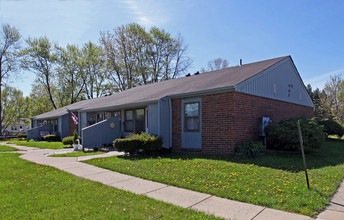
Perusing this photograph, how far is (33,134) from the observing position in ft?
84.7

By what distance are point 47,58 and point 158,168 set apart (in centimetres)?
3749

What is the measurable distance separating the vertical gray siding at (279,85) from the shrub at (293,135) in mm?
1923

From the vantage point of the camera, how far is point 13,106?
4131 centimetres

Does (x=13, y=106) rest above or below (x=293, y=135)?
above

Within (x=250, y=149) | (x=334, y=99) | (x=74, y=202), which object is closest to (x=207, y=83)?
(x=250, y=149)

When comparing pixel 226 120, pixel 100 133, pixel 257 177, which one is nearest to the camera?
pixel 257 177

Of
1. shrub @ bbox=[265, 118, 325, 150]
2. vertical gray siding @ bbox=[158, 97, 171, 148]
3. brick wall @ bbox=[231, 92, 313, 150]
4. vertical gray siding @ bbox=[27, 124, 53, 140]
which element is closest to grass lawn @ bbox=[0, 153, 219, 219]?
vertical gray siding @ bbox=[158, 97, 171, 148]

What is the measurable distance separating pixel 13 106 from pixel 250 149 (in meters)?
45.6

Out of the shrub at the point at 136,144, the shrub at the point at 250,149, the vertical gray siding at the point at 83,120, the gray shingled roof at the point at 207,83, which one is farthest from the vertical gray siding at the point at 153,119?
the vertical gray siding at the point at 83,120

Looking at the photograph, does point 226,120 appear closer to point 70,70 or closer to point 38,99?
point 70,70

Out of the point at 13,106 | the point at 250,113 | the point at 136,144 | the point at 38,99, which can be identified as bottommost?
the point at 136,144

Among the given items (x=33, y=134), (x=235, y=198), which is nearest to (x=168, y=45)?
(x=33, y=134)

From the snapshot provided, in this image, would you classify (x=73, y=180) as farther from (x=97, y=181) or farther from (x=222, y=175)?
(x=222, y=175)

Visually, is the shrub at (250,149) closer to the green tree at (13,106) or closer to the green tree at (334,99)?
the green tree at (334,99)
